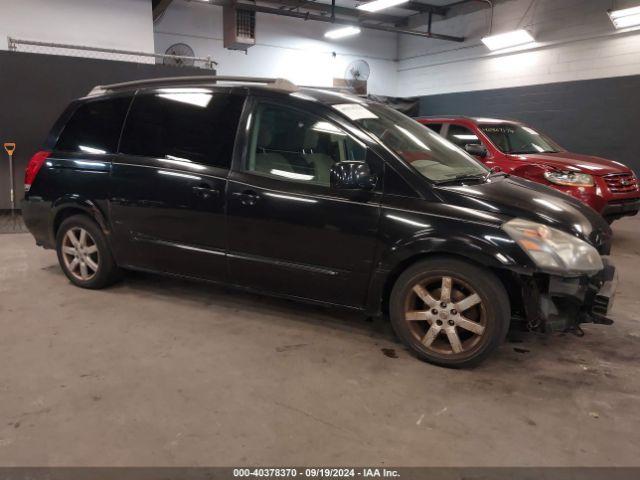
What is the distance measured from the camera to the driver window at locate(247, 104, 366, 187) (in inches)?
121

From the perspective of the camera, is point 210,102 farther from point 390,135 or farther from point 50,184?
point 50,184

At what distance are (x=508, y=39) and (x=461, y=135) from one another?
6711mm

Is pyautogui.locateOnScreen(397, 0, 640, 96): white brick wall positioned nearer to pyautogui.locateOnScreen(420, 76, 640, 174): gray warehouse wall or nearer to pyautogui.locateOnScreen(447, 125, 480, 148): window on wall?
pyautogui.locateOnScreen(420, 76, 640, 174): gray warehouse wall

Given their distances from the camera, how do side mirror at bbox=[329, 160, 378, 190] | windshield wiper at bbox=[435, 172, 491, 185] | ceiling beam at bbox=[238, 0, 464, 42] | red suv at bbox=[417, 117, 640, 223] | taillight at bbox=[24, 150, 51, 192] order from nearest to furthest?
side mirror at bbox=[329, 160, 378, 190], windshield wiper at bbox=[435, 172, 491, 185], taillight at bbox=[24, 150, 51, 192], red suv at bbox=[417, 117, 640, 223], ceiling beam at bbox=[238, 0, 464, 42]

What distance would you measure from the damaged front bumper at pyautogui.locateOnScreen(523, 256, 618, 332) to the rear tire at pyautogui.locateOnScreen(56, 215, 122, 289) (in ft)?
10.3

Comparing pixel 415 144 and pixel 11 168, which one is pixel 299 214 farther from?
pixel 11 168

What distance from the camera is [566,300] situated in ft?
8.96

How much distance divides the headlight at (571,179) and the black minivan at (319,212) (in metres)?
2.70

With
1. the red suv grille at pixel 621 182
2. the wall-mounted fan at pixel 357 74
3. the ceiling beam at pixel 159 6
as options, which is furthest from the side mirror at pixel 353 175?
the wall-mounted fan at pixel 357 74

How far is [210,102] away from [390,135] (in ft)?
4.24

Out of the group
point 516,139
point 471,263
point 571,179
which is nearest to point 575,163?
point 571,179

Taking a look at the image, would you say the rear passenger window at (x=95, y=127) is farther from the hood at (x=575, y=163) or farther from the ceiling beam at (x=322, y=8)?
the ceiling beam at (x=322, y=8)

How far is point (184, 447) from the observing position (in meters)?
2.12

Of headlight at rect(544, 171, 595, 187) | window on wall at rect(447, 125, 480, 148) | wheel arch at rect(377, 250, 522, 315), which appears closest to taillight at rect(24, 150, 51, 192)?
wheel arch at rect(377, 250, 522, 315)
